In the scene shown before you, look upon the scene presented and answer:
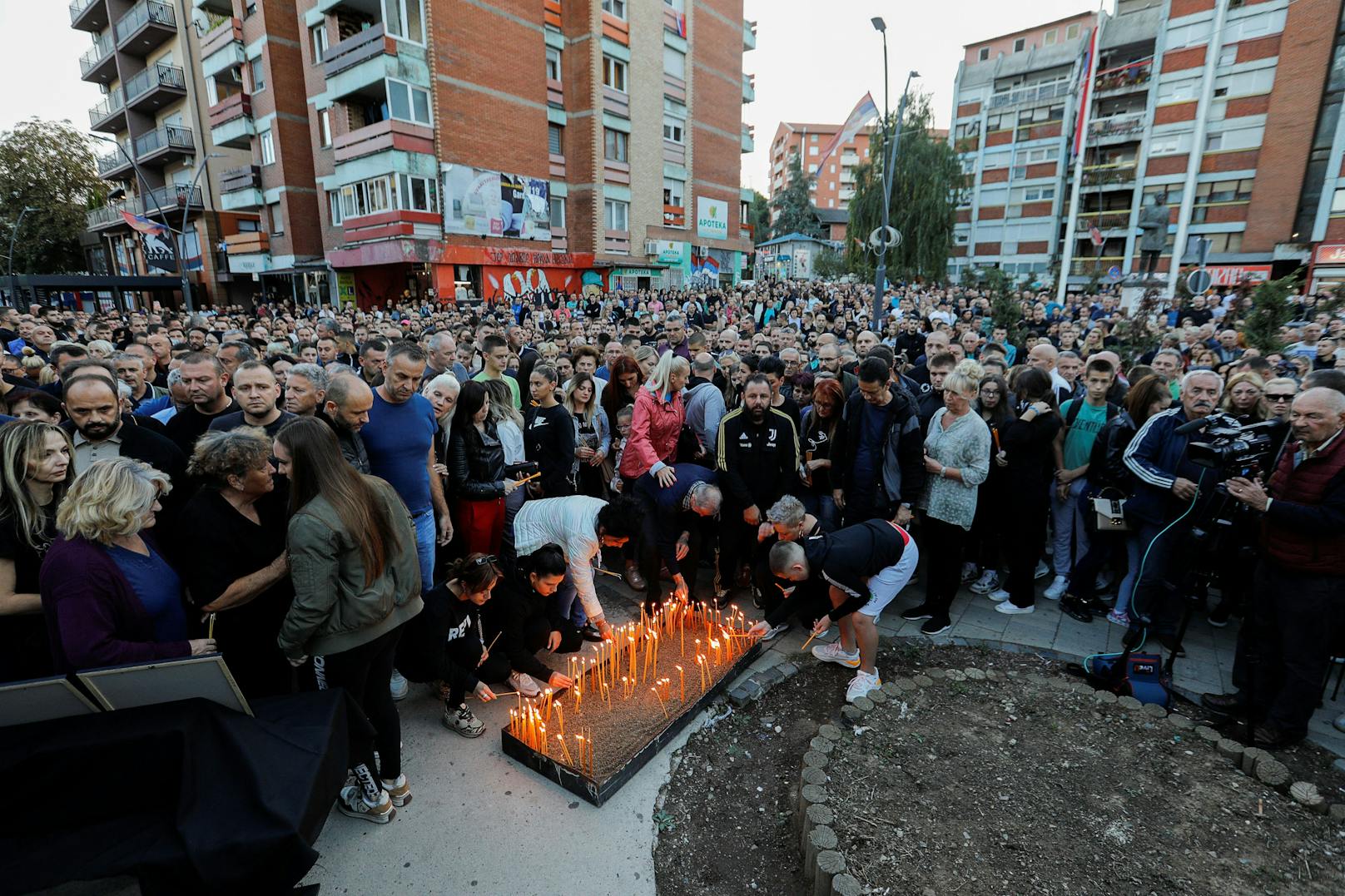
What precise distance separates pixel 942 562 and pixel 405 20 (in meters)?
29.1

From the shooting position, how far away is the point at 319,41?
26703 millimetres

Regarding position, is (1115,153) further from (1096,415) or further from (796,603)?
(796,603)

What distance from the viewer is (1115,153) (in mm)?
40531

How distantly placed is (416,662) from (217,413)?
2.34 m

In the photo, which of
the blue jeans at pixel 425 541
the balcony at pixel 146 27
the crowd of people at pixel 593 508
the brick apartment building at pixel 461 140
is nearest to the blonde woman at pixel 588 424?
the crowd of people at pixel 593 508

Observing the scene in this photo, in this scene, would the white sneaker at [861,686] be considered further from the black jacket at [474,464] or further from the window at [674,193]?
the window at [674,193]

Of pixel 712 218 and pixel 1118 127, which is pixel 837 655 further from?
pixel 1118 127

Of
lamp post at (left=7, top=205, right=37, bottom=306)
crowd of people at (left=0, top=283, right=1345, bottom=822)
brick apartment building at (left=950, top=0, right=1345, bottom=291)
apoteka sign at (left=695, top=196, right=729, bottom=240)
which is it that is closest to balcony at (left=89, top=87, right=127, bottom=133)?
lamp post at (left=7, top=205, right=37, bottom=306)

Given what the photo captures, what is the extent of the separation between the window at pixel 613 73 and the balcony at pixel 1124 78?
96.8 ft

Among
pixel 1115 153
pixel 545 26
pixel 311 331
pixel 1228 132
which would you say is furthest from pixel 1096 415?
pixel 1115 153

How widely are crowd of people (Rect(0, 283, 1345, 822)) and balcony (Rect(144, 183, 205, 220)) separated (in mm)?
35725

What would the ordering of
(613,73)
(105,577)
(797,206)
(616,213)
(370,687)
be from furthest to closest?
(797,206)
(616,213)
(613,73)
(370,687)
(105,577)

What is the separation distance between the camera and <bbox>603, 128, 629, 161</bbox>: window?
32719mm

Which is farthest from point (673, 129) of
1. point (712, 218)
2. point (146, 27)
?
point (146, 27)
